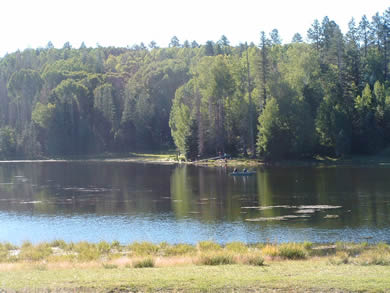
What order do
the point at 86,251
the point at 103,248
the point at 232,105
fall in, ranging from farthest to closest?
1. the point at 232,105
2. the point at 103,248
3. the point at 86,251

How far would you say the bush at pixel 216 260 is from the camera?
2103 cm

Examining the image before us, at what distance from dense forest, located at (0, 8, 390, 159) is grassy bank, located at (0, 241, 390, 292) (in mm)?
69036

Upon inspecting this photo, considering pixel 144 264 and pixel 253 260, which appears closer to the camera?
pixel 253 260

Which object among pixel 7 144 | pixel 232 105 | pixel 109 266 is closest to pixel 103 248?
pixel 109 266

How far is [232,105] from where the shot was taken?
102312mm

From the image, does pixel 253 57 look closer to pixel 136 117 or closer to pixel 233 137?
pixel 233 137

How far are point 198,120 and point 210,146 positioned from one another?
5.93 meters

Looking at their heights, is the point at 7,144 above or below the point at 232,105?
below

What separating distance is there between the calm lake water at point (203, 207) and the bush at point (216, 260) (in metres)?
11.5

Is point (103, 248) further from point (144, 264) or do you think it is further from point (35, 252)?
point (144, 264)

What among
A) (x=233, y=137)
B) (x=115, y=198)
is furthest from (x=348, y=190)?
(x=233, y=137)

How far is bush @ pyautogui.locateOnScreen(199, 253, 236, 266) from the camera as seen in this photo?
21031 mm

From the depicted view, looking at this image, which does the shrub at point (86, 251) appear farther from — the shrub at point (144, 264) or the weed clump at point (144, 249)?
the shrub at point (144, 264)

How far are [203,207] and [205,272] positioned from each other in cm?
2972
